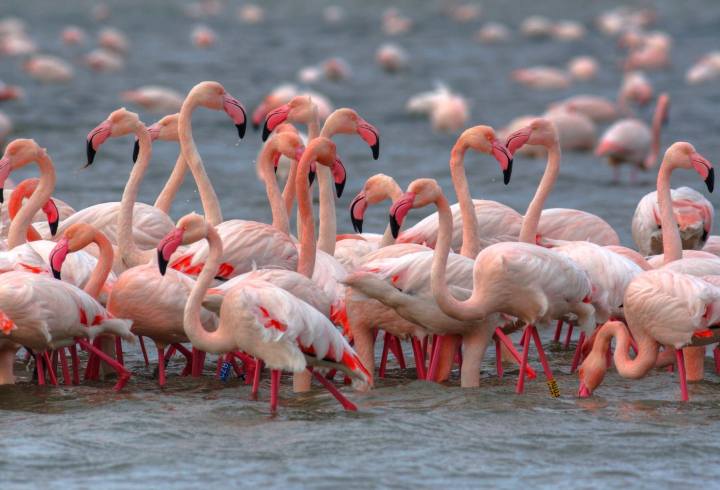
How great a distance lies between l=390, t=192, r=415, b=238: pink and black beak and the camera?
6.66m

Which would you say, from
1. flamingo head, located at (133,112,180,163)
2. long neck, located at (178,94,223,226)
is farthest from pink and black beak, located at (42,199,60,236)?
flamingo head, located at (133,112,180,163)

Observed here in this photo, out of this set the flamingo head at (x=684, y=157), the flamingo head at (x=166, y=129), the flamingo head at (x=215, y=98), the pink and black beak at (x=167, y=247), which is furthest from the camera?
the flamingo head at (x=166, y=129)

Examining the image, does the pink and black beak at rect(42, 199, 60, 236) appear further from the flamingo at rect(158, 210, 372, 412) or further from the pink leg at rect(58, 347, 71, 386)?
the flamingo at rect(158, 210, 372, 412)

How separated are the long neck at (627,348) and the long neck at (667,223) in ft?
3.76

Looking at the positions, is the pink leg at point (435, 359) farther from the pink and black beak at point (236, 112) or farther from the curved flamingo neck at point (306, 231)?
the pink and black beak at point (236, 112)

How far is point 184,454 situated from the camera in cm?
589

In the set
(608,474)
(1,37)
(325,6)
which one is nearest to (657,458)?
(608,474)

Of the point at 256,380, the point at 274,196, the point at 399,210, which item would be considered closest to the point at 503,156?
the point at 399,210

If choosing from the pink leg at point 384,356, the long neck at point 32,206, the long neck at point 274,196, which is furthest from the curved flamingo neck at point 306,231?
the long neck at point 32,206

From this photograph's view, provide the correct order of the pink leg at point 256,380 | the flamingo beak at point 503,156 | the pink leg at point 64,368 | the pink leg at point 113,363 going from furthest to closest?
1. the flamingo beak at point 503,156
2. the pink leg at point 64,368
3. the pink leg at point 113,363
4. the pink leg at point 256,380

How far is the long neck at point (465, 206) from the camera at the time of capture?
297 inches

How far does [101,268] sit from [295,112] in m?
1.71

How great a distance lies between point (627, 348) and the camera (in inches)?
270

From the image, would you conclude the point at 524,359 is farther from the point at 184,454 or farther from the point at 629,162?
the point at 629,162
